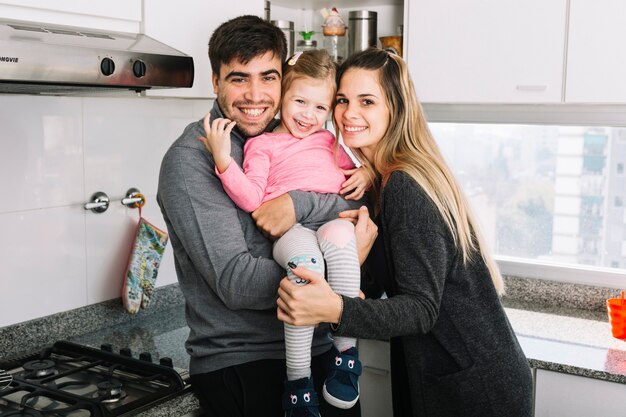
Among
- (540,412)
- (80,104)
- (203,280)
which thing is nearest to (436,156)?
(203,280)

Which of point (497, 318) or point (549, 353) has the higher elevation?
point (497, 318)

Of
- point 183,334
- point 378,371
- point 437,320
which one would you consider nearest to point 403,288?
point 437,320

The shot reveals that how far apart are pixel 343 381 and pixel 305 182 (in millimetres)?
474

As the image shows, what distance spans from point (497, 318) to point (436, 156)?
41cm

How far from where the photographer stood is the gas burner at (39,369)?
1838 millimetres

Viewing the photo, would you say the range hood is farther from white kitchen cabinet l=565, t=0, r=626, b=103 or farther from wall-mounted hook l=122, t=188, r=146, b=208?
white kitchen cabinet l=565, t=0, r=626, b=103

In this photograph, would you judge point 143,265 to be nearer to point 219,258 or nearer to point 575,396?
point 219,258

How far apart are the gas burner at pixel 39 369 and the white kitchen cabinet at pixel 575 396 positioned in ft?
4.33

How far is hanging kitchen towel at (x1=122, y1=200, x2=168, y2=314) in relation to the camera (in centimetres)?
229

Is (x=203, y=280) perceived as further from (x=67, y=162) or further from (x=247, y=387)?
(x=67, y=162)

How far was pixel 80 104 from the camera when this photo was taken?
215 centimetres

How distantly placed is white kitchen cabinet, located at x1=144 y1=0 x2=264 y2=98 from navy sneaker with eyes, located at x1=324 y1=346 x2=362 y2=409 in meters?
0.86

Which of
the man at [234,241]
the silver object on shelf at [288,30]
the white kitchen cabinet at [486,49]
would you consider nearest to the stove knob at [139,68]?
the man at [234,241]

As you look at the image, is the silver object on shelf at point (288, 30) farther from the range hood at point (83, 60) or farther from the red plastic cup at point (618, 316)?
the red plastic cup at point (618, 316)
